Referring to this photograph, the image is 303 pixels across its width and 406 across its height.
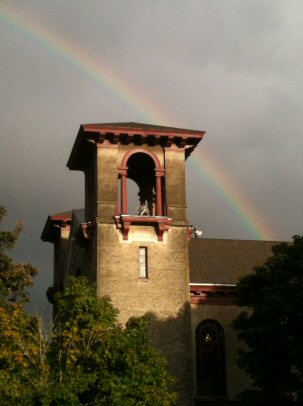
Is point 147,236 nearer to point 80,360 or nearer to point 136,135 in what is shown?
point 136,135

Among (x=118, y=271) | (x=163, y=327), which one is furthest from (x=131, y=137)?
(x=163, y=327)

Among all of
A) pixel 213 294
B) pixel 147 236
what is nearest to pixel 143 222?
pixel 147 236

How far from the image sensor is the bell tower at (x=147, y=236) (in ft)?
102

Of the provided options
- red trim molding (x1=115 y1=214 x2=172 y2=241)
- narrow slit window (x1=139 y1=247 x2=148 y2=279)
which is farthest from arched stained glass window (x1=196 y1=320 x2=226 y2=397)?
red trim molding (x1=115 y1=214 x2=172 y2=241)

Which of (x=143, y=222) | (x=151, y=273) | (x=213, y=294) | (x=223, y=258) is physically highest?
(x=143, y=222)

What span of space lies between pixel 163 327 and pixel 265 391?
213 inches

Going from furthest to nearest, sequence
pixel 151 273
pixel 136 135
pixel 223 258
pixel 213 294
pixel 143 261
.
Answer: pixel 223 258, pixel 213 294, pixel 136 135, pixel 143 261, pixel 151 273

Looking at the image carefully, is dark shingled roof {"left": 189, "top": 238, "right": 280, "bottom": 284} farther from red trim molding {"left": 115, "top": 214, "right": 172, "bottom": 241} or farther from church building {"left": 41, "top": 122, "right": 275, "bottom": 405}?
red trim molding {"left": 115, "top": 214, "right": 172, "bottom": 241}

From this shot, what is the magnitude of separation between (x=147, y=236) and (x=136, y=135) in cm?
447

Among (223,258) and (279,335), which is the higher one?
(223,258)

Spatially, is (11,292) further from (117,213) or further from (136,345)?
(136,345)

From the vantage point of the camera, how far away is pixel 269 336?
27.3 meters

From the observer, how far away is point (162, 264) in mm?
32188

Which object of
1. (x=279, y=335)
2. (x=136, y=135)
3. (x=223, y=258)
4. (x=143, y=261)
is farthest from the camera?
(x=223, y=258)
